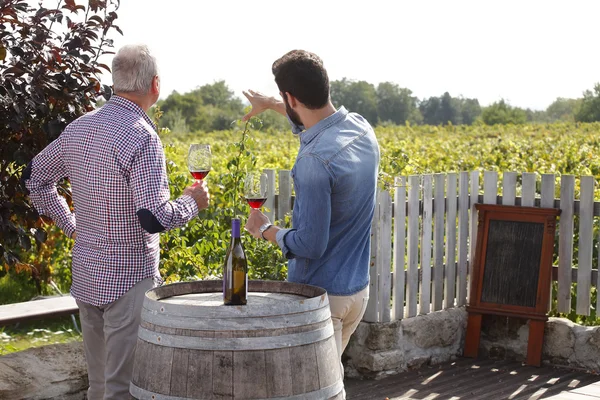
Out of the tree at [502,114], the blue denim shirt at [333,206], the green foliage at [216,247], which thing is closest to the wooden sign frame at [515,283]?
the green foliage at [216,247]

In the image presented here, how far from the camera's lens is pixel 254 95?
424cm

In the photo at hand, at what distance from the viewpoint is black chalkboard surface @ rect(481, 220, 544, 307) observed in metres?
7.06

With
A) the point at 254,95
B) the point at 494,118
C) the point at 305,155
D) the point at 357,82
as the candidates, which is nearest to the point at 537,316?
the point at 254,95

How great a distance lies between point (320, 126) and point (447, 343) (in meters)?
4.06

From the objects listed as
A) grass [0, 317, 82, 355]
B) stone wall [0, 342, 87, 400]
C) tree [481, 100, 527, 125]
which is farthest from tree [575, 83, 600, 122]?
stone wall [0, 342, 87, 400]

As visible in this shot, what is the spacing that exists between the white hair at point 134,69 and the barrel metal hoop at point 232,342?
106 cm

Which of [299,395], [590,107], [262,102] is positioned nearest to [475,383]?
[262,102]

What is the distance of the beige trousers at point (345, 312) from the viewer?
3.66 metres

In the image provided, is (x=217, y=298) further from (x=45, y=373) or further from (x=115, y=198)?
(x=45, y=373)

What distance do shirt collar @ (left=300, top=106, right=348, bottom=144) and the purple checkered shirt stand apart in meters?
0.54

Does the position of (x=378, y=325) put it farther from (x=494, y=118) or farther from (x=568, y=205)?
(x=494, y=118)

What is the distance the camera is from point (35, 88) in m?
4.51

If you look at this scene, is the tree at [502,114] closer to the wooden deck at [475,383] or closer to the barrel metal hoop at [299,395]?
the wooden deck at [475,383]

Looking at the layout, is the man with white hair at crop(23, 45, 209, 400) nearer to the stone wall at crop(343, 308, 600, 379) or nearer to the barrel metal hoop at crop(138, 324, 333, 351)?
the barrel metal hoop at crop(138, 324, 333, 351)
